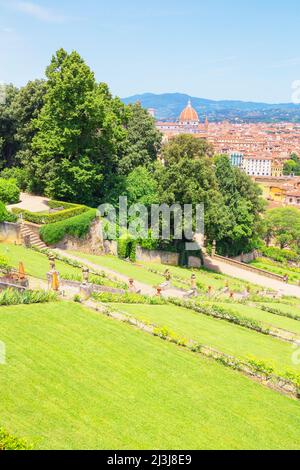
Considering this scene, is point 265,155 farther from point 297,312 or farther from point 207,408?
point 207,408

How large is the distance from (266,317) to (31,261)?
12.1 m

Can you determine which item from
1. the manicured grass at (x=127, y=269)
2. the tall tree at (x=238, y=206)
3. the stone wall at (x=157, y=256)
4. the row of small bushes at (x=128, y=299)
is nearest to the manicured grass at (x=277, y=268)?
the tall tree at (x=238, y=206)

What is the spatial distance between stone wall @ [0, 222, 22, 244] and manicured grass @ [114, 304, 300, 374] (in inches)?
418

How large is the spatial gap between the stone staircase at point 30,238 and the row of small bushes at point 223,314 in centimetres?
949

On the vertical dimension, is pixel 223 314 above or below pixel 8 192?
below

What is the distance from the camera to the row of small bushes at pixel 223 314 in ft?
68.0

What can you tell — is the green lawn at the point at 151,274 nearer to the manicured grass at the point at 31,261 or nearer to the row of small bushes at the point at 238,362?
the manicured grass at the point at 31,261

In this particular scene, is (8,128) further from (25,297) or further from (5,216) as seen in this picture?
(25,297)

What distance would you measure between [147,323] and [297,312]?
512 inches

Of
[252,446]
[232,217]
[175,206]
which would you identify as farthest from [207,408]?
[232,217]

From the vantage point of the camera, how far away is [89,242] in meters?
32.2

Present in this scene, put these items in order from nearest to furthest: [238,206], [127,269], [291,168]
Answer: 1. [127,269]
2. [238,206]
3. [291,168]

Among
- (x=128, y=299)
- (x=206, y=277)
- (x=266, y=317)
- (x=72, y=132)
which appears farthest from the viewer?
(x=206, y=277)

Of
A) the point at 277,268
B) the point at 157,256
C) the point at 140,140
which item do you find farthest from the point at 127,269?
the point at 277,268
